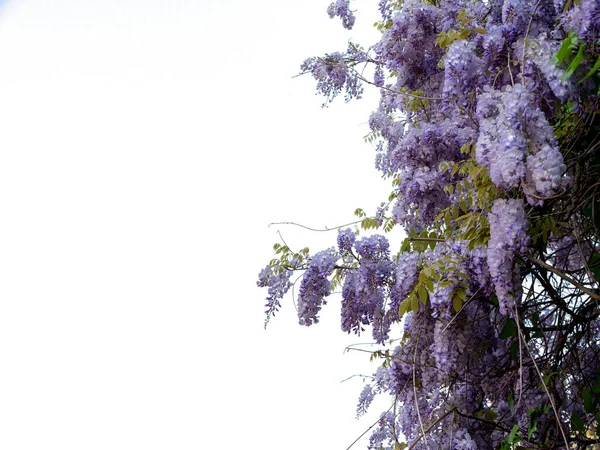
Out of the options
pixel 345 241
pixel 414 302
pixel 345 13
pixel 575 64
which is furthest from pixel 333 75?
pixel 575 64

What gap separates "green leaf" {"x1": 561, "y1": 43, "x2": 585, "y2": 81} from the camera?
1.15 m

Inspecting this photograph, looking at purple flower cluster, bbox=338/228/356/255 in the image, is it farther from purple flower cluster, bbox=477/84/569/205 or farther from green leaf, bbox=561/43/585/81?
green leaf, bbox=561/43/585/81

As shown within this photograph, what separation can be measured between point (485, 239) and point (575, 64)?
1.40ft

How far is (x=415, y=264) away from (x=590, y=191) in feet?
1.46

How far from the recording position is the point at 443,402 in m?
1.97

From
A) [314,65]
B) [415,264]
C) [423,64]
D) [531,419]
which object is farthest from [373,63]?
[531,419]

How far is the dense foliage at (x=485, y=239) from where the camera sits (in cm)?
125

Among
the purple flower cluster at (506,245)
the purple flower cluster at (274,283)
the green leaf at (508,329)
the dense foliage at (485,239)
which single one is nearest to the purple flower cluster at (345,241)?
the dense foliage at (485,239)

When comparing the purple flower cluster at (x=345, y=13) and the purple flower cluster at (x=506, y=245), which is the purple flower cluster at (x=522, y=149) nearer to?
the purple flower cluster at (x=506, y=245)

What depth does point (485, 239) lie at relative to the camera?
57.2 inches

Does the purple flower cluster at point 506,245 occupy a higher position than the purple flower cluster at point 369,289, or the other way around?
the purple flower cluster at point 369,289

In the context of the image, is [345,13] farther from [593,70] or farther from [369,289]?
[593,70]

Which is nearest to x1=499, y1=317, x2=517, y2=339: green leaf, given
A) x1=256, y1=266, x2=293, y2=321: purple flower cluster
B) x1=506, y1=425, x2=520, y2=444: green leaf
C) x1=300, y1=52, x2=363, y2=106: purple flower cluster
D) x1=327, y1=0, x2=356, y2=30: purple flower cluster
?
x1=506, y1=425, x2=520, y2=444: green leaf

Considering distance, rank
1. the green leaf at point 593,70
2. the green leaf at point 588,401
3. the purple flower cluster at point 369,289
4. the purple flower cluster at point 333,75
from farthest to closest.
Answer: the purple flower cluster at point 333,75
the purple flower cluster at point 369,289
the green leaf at point 588,401
the green leaf at point 593,70
